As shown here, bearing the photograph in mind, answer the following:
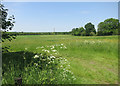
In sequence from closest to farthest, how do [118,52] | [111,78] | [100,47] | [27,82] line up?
1. [27,82]
2. [111,78]
3. [118,52]
4. [100,47]

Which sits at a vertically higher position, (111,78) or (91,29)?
(91,29)

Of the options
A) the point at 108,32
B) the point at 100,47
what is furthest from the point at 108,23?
the point at 100,47

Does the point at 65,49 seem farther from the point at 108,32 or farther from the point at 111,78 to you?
the point at 108,32

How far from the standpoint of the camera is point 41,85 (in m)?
3.42

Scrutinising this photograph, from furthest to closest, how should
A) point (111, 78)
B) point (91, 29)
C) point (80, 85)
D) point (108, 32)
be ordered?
point (108, 32), point (91, 29), point (111, 78), point (80, 85)

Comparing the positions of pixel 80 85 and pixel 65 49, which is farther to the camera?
pixel 65 49

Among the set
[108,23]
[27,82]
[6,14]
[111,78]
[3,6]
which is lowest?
[111,78]

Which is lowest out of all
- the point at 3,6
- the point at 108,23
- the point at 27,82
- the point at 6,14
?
the point at 27,82

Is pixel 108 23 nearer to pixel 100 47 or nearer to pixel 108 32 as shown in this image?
pixel 108 32

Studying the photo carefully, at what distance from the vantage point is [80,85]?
369cm

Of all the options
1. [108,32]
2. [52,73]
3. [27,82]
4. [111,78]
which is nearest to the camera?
[27,82]

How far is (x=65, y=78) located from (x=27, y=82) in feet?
4.41

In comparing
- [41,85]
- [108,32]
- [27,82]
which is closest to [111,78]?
[41,85]

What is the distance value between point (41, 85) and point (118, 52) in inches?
284
